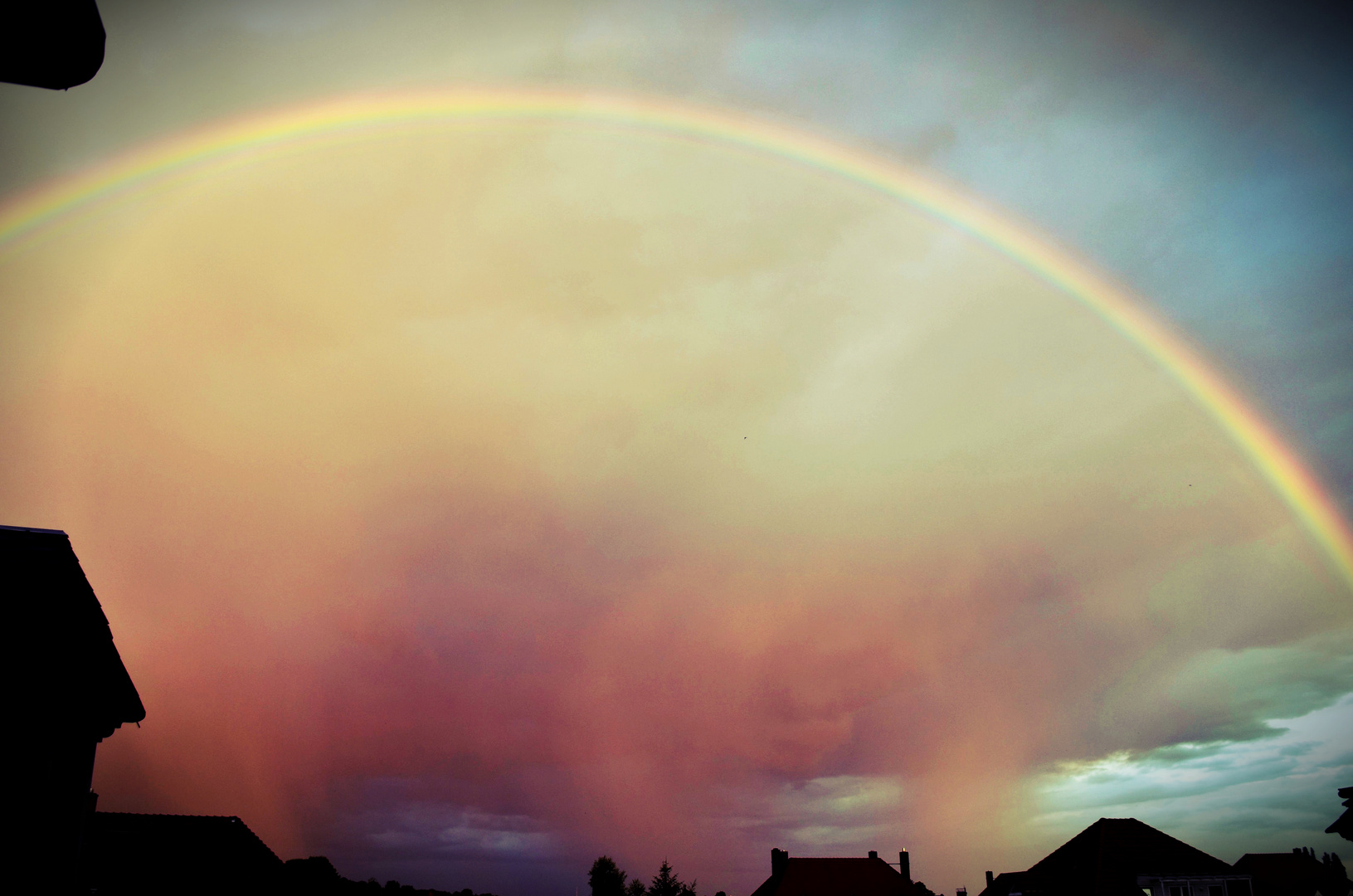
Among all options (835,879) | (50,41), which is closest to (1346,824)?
(50,41)

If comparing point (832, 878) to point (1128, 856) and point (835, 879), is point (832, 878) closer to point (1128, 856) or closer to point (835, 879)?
point (835, 879)

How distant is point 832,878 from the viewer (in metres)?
66.2

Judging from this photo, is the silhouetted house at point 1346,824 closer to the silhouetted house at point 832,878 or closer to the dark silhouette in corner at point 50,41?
the dark silhouette in corner at point 50,41

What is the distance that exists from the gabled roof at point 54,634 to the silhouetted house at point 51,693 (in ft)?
0.05

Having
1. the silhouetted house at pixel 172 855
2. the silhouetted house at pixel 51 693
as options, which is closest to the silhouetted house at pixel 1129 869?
the silhouetted house at pixel 172 855

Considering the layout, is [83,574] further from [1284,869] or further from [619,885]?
[619,885]

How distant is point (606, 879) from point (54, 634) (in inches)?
5006

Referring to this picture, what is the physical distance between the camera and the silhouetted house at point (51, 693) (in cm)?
1392

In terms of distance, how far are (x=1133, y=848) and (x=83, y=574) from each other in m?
53.3

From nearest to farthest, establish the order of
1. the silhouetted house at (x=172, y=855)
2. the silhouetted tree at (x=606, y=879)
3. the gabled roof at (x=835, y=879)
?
the silhouetted house at (x=172, y=855) < the gabled roof at (x=835, y=879) < the silhouetted tree at (x=606, y=879)

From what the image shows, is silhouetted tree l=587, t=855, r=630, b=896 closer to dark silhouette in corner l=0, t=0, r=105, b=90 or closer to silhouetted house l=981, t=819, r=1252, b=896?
silhouetted house l=981, t=819, r=1252, b=896

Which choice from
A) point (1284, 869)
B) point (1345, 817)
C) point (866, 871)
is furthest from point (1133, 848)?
point (1284, 869)

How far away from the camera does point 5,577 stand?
1373 centimetres

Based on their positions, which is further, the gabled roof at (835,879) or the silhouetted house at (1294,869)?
the silhouetted house at (1294,869)
